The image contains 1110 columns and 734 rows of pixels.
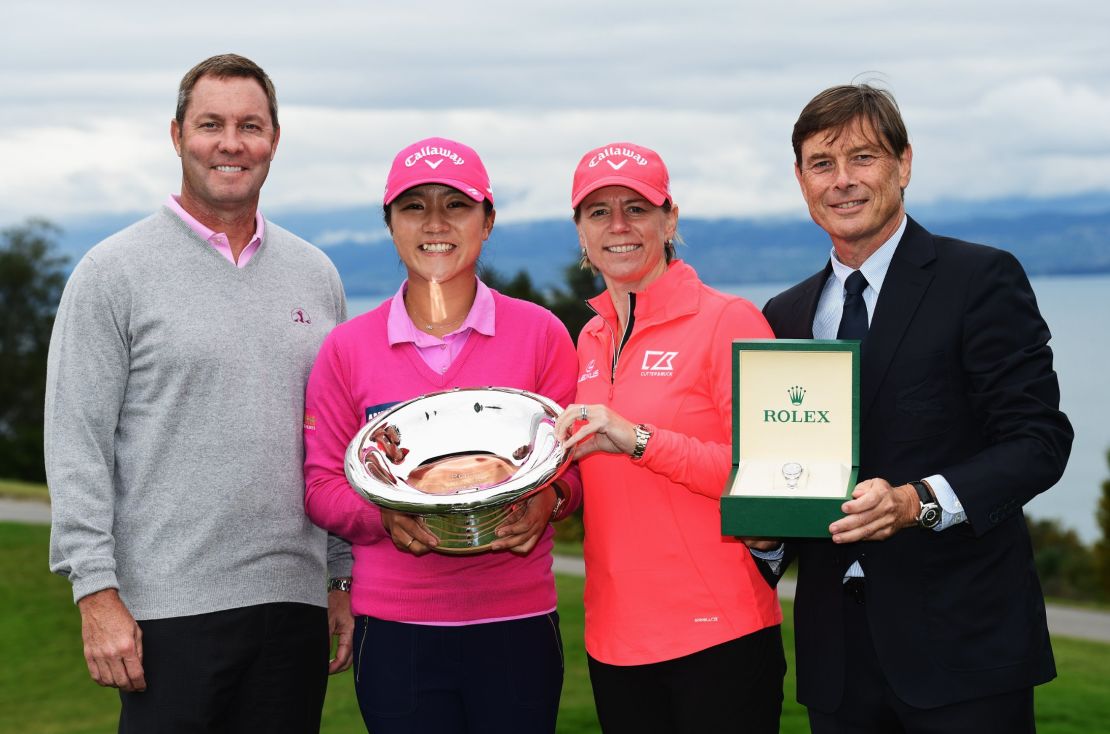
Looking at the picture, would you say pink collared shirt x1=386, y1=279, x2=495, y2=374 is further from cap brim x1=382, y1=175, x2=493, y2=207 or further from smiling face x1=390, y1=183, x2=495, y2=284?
cap brim x1=382, y1=175, x2=493, y2=207

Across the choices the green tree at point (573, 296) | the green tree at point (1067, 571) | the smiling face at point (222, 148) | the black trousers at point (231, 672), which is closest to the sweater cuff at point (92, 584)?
the black trousers at point (231, 672)

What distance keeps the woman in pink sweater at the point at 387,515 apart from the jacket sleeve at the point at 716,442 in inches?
15.3

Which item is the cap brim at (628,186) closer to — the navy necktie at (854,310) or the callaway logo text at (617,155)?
the callaway logo text at (617,155)

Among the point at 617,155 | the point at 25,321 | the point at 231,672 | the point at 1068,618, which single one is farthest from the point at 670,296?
the point at 25,321

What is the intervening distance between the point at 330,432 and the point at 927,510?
72.8 inches

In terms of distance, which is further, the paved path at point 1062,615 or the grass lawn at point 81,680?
the paved path at point 1062,615

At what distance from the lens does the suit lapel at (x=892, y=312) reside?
3635 mm

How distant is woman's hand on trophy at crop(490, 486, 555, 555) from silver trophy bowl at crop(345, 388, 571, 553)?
0.10 ft

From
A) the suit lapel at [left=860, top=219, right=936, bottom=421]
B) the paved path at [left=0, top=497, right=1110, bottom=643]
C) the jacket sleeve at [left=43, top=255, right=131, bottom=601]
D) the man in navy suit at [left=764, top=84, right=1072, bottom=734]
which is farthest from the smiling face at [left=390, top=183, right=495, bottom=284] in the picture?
the paved path at [left=0, top=497, right=1110, bottom=643]

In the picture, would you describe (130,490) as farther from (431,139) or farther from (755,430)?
(755,430)

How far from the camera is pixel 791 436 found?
372cm

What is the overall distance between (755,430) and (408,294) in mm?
1231

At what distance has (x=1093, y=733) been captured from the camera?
805 cm

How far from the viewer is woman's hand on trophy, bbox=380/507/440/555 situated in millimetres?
3623
